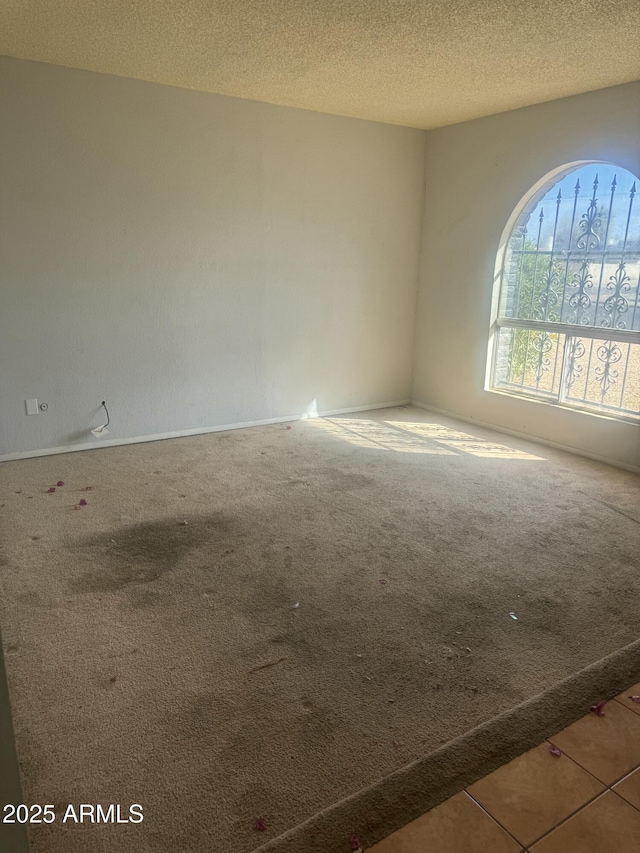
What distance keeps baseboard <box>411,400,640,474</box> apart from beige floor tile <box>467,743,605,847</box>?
289 cm

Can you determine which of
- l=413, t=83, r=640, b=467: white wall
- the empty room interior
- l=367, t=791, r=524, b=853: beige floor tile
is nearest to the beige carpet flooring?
the empty room interior

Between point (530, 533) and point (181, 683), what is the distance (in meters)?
1.98

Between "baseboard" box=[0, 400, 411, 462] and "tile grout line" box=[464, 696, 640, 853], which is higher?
"baseboard" box=[0, 400, 411, 462]

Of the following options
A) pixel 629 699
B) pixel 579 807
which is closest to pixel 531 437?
pixel 629 699

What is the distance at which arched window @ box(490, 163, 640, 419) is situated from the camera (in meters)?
4.08

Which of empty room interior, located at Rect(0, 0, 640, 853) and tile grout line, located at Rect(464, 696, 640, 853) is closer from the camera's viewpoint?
tile grout line, located at Rect(464, 696, 640, 853)

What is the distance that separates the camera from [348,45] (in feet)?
10.7

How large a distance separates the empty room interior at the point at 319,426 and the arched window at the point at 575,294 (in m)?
0.02

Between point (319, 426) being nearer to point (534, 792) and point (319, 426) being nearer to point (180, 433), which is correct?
point (180, 433)

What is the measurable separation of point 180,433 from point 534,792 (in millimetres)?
3730

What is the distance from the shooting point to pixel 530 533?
3184mm

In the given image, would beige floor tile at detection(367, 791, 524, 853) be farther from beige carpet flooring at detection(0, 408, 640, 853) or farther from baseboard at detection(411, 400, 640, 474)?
baseboard at detection(411, 400, 640, 474)

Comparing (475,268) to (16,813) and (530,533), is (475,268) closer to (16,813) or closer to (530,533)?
(530,533)

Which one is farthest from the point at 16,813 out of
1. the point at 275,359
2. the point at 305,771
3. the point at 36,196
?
the point at 275,359
